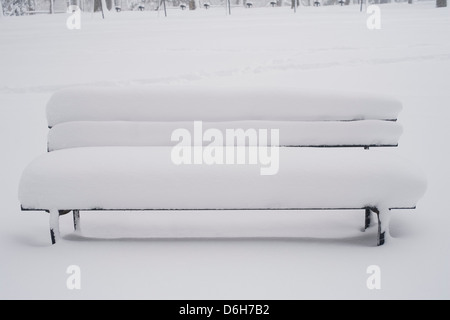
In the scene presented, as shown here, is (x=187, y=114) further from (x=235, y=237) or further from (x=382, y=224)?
(x=382, y=224)

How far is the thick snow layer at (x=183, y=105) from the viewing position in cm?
Answer: 289

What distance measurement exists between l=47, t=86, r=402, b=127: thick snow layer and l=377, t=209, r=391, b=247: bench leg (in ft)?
2.61

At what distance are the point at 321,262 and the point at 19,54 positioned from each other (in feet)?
29.2

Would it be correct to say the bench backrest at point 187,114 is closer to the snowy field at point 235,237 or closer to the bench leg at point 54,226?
the snowy field at point 235,237

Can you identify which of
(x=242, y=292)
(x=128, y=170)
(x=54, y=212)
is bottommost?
(x=242, y=292)

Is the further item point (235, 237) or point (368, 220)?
point (368, 220)

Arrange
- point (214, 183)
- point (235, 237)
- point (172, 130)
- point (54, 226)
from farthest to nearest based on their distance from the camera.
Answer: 1. point (172, 130)
2. point (235, 237)
3. point (54, 226)
4. point (214, 183)

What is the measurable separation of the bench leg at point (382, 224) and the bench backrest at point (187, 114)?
2.34 feet

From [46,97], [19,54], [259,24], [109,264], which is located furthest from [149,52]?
[109,264]

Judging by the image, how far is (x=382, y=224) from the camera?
2365 mm

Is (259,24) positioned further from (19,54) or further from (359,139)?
(359,139)

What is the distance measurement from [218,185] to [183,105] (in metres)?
0.77

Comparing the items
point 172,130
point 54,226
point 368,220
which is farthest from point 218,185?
point 368,220

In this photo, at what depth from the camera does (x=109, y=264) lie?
2266 millimetres
